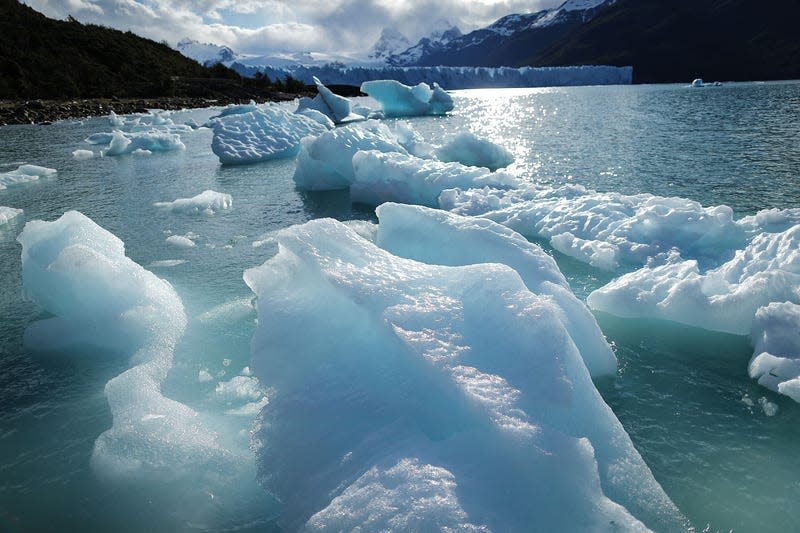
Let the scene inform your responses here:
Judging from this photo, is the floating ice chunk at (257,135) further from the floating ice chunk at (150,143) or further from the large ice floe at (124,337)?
the large ice floe at (124,337)

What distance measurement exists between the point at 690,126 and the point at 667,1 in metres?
92.5

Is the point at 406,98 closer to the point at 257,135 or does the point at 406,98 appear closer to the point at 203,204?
the point at 257,135

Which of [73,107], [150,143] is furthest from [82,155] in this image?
[73,107]

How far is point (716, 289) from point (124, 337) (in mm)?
4822

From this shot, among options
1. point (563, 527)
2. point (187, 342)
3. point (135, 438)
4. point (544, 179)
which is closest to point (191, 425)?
point (135, 438)

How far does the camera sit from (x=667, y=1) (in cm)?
8925

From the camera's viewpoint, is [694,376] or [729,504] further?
[694,376]

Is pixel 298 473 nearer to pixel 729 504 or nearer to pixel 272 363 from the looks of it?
pixel 272 363

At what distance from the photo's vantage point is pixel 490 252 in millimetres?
3846

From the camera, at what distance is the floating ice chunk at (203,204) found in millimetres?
8069

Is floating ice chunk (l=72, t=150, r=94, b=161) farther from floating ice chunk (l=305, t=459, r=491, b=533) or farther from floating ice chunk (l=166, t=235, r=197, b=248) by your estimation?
floating ice chunk (l=305, t=459, r=491, b=533)

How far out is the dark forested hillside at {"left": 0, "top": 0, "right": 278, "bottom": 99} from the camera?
119 feet

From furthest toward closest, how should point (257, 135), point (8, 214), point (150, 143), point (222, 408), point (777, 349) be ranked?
point (150, 143) → point (257, 135) → point (8, 214) → point (777, 349) → point (222, 408)

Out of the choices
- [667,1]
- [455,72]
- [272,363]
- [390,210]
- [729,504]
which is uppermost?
[667,1]
